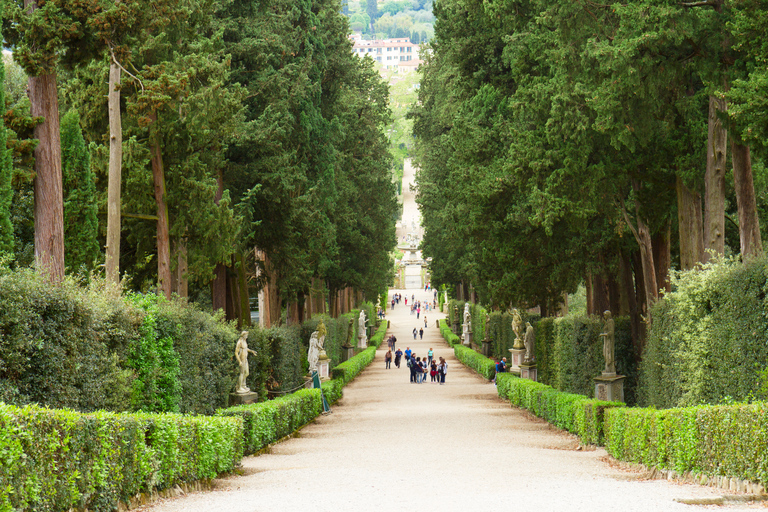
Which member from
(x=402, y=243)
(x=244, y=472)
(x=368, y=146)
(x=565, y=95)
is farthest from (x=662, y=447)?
(x=402, y=243)

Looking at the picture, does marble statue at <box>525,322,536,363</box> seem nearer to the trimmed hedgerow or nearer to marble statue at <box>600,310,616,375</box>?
the trimmed hedgerow

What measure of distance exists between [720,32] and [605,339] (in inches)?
307

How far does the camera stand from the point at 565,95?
16.2 meters

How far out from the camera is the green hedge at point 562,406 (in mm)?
15117

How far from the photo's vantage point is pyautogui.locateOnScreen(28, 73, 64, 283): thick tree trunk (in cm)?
1309

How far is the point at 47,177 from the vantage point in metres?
13.3

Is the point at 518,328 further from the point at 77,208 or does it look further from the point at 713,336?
the point at 713,336

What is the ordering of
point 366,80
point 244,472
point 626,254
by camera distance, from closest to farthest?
point 244,472, point 626,254, point 366,80

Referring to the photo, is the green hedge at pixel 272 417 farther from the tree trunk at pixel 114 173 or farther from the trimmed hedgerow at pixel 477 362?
the trimmed hedgerow at pixel 477 362

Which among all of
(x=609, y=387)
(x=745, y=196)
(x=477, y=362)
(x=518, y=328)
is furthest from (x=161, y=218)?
(x=477, y=362)

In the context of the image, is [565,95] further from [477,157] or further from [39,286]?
[39,286]

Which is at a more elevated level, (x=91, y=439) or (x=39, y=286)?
(x=39, y=286)

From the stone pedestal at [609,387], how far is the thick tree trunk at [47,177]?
1190 cm

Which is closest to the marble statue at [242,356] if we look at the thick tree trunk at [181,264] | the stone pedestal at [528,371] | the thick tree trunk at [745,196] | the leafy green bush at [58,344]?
the thick tree trunk at [181,264]
